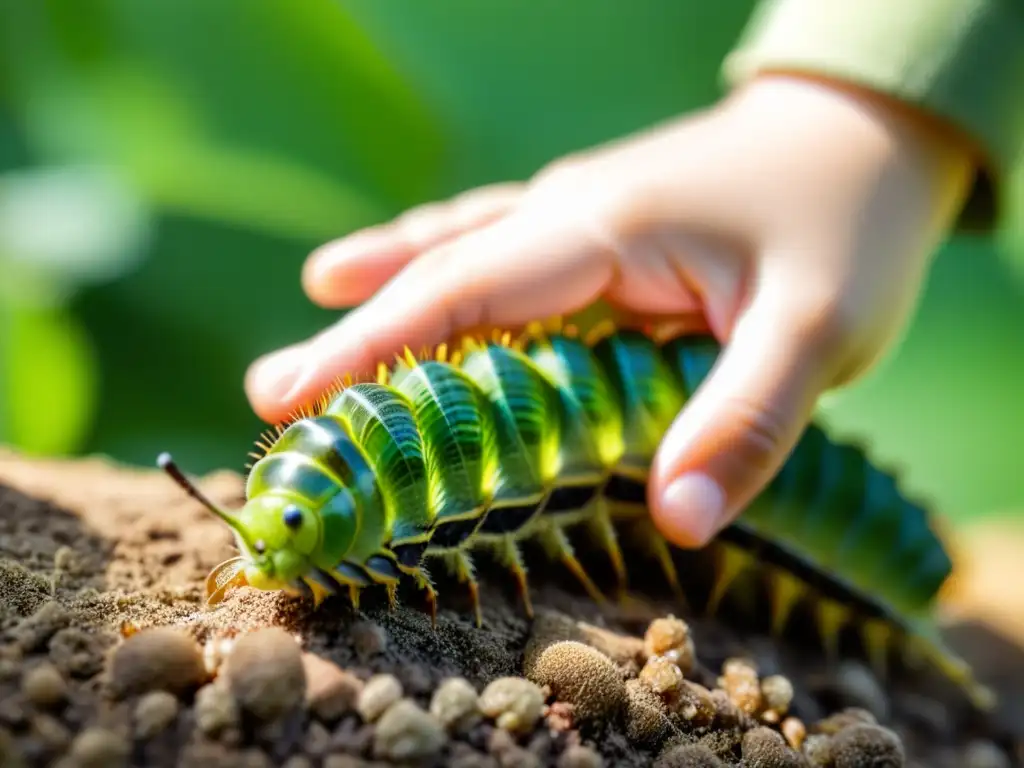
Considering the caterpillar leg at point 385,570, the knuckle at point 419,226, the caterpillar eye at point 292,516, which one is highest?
the knuckle at point 419,226

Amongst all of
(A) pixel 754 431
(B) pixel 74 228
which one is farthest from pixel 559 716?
(B) pixel 74 228

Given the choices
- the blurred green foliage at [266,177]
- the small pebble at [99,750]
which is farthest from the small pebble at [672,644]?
the blurred green foliage at [266,177]

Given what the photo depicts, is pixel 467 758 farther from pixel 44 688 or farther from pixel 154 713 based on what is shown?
pixel 44 688

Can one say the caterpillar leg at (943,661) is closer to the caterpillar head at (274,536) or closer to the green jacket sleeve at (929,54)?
the green jacket sleeve at (929,54)

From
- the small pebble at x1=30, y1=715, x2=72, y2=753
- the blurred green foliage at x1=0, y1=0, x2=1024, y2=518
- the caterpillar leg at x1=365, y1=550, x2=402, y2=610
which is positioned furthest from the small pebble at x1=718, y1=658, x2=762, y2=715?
the blurred green foliage at x1=0, y1=0, x2=1024, y2=518

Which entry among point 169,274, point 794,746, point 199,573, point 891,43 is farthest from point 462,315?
point 169,274

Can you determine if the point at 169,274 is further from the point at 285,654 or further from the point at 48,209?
the point at 285,654
